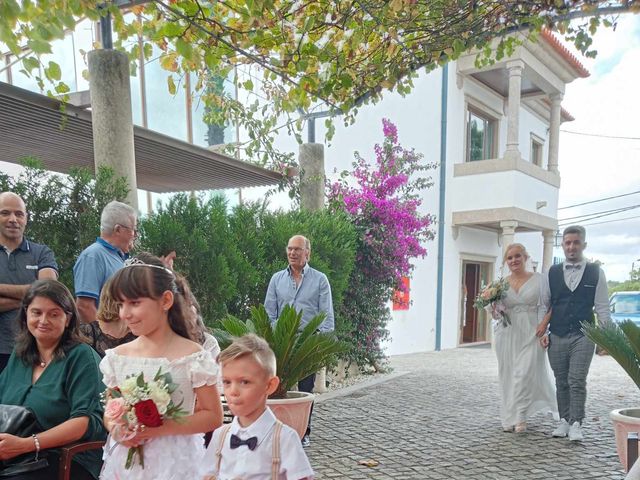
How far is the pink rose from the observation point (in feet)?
6.97

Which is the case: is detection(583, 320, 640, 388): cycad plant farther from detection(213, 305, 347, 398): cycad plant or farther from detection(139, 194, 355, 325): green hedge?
detection(139, 194, 355, 325): green hedge

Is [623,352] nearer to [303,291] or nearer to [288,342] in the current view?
[288,342]

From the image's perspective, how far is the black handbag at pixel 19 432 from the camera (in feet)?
8.41

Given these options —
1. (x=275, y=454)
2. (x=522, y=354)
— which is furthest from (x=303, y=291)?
(x=275, y=454)

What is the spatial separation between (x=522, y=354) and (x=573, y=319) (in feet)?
2.41

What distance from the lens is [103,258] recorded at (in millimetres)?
3777

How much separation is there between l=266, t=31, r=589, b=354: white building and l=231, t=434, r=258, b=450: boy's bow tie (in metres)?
10.9

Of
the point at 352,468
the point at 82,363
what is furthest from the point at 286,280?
the point at 82,363

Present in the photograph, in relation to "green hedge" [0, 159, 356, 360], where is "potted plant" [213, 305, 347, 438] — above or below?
below

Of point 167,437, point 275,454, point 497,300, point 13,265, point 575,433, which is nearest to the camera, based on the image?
point 275,454

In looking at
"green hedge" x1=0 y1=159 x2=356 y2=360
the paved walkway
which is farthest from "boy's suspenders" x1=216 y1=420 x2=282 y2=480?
"green hedge" x1=0 y1=159 x2=356 y2=360

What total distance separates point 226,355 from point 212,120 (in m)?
6.21

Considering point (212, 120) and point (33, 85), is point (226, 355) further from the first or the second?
point (33, 85)

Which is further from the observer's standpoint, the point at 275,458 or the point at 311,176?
the point at 311,176
